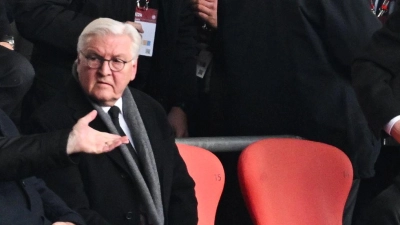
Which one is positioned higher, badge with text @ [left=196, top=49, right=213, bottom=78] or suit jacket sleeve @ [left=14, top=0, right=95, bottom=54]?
suit jacket sleeve @ [left=14, top=0, right=95, bottom=54]

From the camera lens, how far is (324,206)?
3.20 metres

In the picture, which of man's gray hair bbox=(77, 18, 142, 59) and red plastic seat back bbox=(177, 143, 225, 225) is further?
red plastic seat back bbox=(177, 143, 225, 225)

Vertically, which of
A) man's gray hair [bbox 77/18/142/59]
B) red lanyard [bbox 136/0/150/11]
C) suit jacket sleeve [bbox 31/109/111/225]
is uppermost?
man's gray hair [bbox 77/18/142/59]

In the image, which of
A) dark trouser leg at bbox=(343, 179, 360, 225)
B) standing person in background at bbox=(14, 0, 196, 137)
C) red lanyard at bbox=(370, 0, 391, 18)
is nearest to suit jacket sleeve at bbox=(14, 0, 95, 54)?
standing person in background at bbox=(14, 0, 196, 137)

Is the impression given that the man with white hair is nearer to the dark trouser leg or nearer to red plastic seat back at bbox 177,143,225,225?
red plastic seat back at bbox 177,143,225,225

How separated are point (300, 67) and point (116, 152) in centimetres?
98

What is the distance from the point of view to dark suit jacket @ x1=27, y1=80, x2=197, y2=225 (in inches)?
102

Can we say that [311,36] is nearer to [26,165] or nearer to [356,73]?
[356,73]

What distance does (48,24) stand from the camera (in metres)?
3.07

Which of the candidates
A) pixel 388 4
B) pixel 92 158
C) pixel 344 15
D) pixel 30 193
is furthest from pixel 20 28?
pixel 388 4

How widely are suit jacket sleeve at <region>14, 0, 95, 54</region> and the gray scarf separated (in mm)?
305

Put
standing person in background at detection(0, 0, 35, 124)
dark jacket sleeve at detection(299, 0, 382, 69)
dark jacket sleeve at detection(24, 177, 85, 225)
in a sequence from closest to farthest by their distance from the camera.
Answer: dark jacket sleeve at detection(24, 177, 85, 225) → standing person in background at detection(0, 0, 35, 124) → dark jacket sleeve at detection(299, 0, 382, 69)

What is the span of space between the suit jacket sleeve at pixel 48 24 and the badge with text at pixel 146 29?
30cm

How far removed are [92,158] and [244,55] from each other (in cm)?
107
